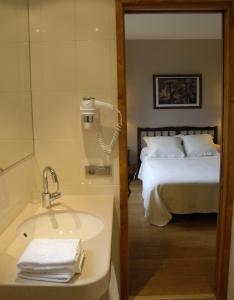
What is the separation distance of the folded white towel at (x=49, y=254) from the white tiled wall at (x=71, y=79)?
80 cm

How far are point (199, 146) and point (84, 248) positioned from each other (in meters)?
3.94

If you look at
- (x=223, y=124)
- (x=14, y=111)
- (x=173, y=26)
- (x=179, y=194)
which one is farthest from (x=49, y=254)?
(x=173, y=26)

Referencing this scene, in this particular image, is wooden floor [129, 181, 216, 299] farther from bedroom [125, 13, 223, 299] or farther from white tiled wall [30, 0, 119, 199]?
white tiled wall [30, 0, 119, 199]

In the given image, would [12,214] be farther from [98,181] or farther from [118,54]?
[118,54]

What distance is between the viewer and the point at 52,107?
5.96 ft

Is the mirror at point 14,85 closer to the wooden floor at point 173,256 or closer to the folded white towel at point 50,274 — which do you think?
the folded white towel at point 50,274

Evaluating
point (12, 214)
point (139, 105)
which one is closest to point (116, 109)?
point (12, 214)

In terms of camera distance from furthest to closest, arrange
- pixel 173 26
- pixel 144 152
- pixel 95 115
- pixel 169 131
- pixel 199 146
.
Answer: pixel 169 131 < pixel 144 152 < pixel 199 146 < pixel 173 26 < pixel 95 115

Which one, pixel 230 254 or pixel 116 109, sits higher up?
pixel 116 109

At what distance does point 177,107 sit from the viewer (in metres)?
5.33

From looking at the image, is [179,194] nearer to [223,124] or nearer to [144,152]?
[144,152]

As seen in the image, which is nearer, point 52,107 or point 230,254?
point 52,107

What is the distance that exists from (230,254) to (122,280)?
0.75 meters

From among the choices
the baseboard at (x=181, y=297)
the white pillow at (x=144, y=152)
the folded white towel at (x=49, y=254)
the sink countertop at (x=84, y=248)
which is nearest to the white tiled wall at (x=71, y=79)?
the sink countertop at (x=84, y=248)
